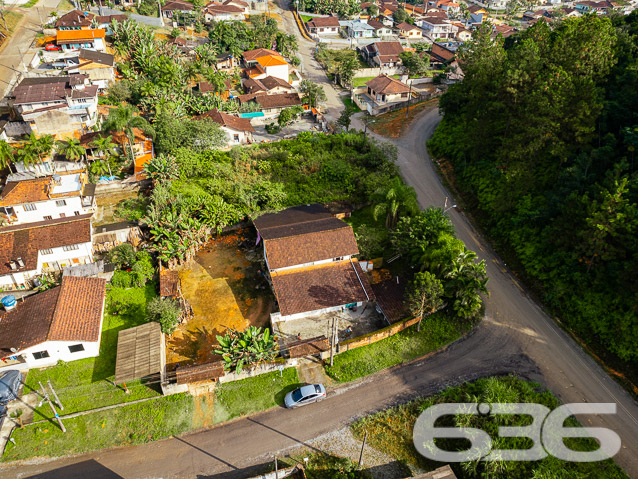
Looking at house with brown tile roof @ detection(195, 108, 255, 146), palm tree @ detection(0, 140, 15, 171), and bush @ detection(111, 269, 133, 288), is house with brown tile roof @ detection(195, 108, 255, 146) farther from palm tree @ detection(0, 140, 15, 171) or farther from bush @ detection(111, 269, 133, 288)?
bush @ detection(111, 269, 133, 288)

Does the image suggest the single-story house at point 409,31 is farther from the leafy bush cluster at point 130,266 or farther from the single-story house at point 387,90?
the leafy bush cluster at point 130,266

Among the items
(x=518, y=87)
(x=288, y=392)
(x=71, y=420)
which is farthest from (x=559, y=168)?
(x=71, y=420)

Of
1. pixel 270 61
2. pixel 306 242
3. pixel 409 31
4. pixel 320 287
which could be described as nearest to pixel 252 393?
pixel 320 287

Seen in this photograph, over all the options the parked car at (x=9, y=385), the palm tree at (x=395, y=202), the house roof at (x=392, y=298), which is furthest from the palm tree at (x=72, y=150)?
the house roof at (x=392, y=298)

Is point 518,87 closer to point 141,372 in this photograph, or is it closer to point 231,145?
point 231,145

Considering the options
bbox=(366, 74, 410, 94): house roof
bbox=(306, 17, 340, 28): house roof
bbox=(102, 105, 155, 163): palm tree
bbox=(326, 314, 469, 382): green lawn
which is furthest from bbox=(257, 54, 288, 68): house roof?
bbox=(326, 314, 469, 382): green lawn

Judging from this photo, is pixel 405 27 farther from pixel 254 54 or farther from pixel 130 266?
pixel 130 266
